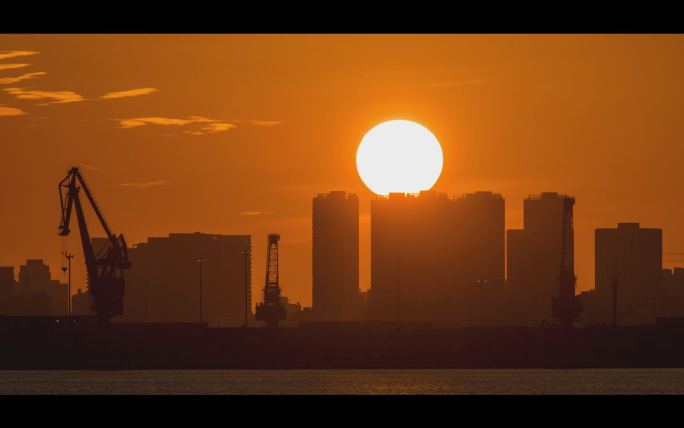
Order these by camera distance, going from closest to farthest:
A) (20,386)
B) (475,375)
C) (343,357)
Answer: (20,386), (475,375), (343,357)
